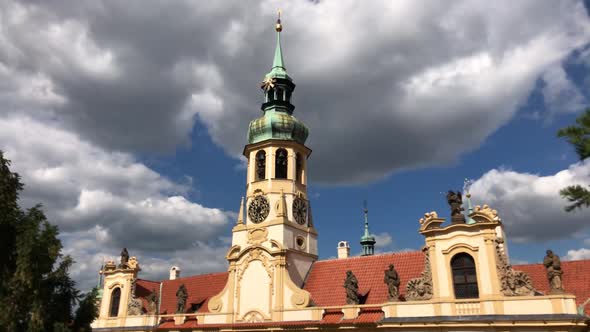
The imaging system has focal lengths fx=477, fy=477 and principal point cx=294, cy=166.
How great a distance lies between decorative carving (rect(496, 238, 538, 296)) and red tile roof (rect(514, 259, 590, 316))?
1.85 m

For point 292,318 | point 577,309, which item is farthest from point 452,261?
point 292,318

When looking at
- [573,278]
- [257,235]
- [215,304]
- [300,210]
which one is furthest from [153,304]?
[573,278]

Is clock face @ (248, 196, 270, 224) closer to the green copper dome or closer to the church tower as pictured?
the church tower

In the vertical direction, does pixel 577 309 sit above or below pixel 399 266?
below

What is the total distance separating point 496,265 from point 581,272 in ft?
16.8

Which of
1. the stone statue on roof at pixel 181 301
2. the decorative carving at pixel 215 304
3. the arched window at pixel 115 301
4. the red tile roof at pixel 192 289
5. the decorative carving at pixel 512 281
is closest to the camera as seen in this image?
the decorative carving at pixel 512 281

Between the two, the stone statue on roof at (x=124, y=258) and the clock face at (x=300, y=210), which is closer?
the clock face at (x=300, y=210)

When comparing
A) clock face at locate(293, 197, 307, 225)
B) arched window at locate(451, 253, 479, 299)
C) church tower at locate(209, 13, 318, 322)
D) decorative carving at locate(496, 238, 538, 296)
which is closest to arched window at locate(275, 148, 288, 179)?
church tower at locate(209, 13, 318, 322)

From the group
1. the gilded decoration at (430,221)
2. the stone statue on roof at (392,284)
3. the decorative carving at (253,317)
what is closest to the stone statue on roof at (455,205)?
the gilded decoration at (430,221)

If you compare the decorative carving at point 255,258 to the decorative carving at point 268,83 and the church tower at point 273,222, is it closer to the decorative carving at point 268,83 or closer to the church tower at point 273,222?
the church tower at point 273,222

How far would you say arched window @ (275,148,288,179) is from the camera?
1261 inches

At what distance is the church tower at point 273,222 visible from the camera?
27.9 metres

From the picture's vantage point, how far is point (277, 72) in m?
34.2

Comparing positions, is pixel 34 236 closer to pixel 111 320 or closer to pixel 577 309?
pixel 111 320
